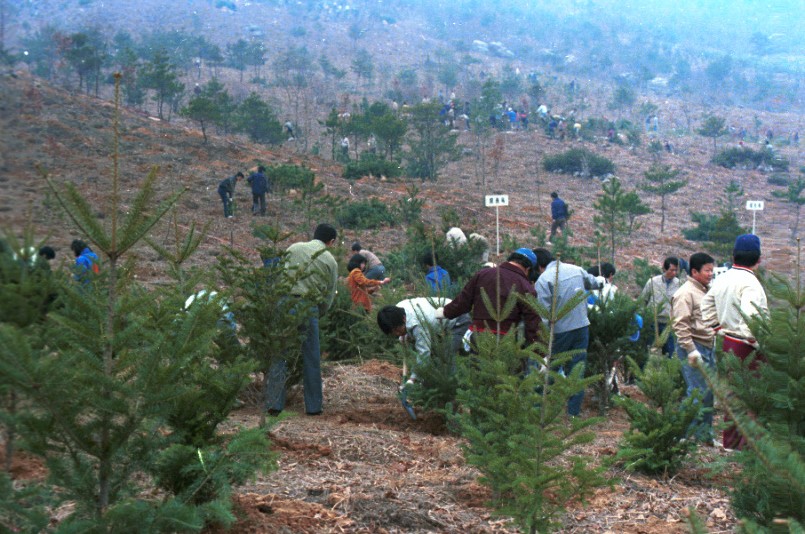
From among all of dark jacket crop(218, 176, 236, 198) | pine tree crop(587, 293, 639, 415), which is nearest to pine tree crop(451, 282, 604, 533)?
pine tree crop(587, 293, 639, 415)

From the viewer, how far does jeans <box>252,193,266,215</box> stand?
23.0 meters

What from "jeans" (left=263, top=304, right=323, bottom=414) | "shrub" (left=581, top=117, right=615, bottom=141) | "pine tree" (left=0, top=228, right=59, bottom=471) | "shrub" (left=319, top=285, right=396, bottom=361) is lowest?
"shrub" (left=319, top=285, right=396, bottom=361)

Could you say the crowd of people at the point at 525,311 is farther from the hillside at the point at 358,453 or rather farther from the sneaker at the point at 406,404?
the hillside at the point at 358,453

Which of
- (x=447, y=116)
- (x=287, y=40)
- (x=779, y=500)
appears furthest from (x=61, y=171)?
(x=287, y=40)

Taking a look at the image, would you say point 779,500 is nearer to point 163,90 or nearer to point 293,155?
point 293,155

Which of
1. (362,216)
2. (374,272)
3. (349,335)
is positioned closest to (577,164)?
(362,216)

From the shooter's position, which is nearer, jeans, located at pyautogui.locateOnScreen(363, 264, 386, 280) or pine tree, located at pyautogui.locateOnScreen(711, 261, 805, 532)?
pine tree, located at pyautogui.locateOnScreen(711, 261, 805, 532)

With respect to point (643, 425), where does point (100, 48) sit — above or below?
above

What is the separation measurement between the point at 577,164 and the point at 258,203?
23.0 meters

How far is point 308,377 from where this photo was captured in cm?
638

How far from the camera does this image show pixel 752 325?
446 centimetres

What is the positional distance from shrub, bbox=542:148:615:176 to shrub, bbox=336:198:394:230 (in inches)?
784

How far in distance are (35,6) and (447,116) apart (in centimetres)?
7032

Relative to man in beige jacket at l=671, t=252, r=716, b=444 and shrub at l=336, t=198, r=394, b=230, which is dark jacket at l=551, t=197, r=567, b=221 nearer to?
shrub at l=336, t=198, r=394, b=230
